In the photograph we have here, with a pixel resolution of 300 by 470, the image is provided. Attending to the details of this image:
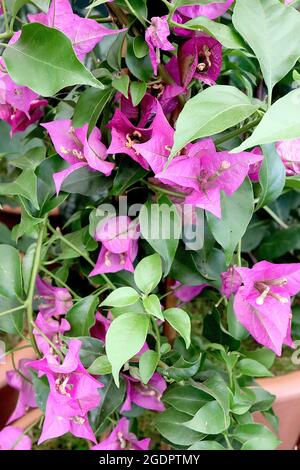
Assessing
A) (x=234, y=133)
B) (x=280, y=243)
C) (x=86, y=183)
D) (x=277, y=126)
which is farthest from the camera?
(x=280, y=243)

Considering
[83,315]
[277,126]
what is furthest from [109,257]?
[277,126]

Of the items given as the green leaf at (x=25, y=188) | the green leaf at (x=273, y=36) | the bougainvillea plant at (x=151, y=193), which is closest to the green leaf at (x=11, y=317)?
the bougainvillea plant at (x=151, y=193)

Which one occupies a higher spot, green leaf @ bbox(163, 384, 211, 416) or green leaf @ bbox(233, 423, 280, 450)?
green leaf @ bbox(163, 384, 211, 416)

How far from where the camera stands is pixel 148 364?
0.47 meters

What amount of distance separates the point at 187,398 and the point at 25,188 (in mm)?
258

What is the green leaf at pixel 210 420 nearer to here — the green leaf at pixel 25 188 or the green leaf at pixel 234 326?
the green leaf at pixel 234 326

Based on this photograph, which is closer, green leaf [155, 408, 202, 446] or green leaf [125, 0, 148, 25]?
green leaf [125, 0, 148, 25]

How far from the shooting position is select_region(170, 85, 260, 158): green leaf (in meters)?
0.31

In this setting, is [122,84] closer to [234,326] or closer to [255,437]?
[234,326]

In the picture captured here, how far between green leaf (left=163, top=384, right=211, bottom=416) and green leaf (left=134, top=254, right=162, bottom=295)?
139 mm

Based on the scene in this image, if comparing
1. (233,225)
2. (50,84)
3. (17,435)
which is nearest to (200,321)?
(17,435)

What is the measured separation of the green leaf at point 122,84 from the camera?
423 millimetres

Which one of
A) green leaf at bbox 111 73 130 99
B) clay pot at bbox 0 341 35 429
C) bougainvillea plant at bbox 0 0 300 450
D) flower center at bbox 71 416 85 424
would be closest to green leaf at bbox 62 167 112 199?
bougainvillea plant at bbox 0 0 300 450

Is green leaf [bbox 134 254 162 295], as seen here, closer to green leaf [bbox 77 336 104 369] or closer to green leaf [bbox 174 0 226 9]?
green leaf [bbox 77 336 104 369]
